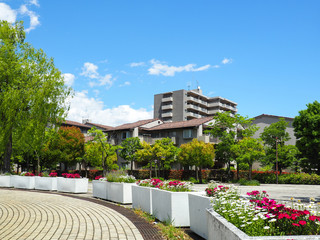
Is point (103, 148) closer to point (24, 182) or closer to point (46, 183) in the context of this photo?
point (24, 182)

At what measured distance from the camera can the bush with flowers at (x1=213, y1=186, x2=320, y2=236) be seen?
12.9 feet

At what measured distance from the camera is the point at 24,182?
22.5 metres

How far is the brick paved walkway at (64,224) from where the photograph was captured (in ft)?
23.2

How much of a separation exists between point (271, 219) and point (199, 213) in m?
2.82

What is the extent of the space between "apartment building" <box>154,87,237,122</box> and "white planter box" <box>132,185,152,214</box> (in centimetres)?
7232

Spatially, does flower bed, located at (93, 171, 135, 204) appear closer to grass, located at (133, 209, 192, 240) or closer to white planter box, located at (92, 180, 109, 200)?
white planter box, located at (92, 180, 109, 200)

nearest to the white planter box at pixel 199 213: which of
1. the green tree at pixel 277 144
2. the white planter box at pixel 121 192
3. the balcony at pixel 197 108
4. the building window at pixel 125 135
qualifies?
the white planter box at pixel 121 192

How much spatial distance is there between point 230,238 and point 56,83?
84.2 ft

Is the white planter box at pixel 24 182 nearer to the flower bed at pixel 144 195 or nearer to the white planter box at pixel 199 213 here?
the flower bed at pixel 144 195

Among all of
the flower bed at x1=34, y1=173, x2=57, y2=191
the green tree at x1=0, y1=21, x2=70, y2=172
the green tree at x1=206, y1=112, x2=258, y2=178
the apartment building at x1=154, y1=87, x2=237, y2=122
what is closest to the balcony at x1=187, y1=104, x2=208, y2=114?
the apartment building at x1=154, y1=87, x2=237, y2=122

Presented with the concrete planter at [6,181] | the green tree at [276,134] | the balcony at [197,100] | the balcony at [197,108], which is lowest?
the concrete planter at [6,181]

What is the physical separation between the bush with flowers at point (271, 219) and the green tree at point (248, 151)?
3495 cm

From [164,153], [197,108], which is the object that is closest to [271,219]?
[164,153]

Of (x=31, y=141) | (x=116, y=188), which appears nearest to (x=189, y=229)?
(x=116, y=188)
